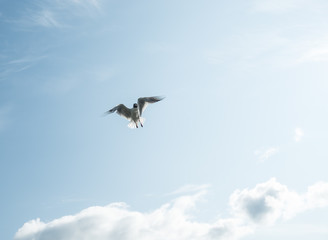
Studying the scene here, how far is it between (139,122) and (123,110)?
9.23 ft

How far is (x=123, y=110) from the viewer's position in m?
52.2

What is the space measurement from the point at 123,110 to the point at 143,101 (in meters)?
3.79

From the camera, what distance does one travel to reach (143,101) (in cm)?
5006

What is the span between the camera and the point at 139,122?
52344mm

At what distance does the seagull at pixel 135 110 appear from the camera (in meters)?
49.9

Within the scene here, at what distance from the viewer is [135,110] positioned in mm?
50875

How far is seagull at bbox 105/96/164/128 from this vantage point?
49.9 m

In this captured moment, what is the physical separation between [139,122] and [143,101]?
146 inches
